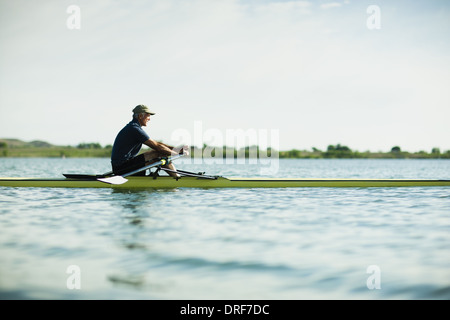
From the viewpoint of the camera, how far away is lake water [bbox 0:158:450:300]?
4.11m

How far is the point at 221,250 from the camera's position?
5.48 m

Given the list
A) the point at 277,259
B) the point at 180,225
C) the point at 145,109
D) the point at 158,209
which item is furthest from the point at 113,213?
the point at 277,259

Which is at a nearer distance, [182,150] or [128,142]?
[128,142]

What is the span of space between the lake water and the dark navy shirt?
129cm

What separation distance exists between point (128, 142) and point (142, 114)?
0.78 metres

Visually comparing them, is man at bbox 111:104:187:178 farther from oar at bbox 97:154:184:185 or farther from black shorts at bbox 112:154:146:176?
oar at bbox 97:154:184:185

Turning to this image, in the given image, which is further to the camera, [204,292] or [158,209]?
[158,209]

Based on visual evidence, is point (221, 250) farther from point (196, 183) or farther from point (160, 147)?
point (196, 183)

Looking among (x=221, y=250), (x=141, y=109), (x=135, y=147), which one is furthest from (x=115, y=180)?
(x=221, y=250)

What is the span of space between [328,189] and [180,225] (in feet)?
25.1

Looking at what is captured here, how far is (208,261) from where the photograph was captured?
4977 millimetres

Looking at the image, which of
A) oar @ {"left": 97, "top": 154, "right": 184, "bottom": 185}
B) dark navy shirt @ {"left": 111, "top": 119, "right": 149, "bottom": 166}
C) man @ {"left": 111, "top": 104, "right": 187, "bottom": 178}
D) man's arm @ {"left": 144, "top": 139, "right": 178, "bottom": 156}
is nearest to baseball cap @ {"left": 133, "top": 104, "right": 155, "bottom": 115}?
man @ {"left": 111, "top": 104, "right": 187, "bottom": 178}

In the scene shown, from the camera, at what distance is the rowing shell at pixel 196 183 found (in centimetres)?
1121
